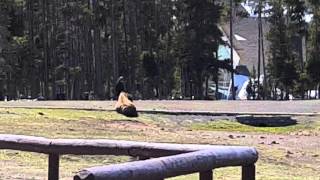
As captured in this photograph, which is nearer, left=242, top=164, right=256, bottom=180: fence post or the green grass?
left=242, top=164, right=256, bottom=180: fence post

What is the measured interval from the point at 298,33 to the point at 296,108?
157 feet

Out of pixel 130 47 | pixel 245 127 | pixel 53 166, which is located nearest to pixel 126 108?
pixel 245 127

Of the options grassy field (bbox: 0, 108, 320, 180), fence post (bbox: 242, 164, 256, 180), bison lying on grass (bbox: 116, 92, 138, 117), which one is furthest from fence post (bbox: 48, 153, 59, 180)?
bison lying on grass (bbox: 116, 92, 138, 117)

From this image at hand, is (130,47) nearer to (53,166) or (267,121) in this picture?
(267,121)

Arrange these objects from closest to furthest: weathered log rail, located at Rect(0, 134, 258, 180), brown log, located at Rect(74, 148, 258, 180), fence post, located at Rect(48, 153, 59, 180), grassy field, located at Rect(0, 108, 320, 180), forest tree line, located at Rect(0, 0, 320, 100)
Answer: brown log, located at Rect(74, 148, 258, 180) → weathered log rail, located at Rect(0, 134, 258, 180) → fence post, located at Rect(48, 153, 59, 180) → grassy field, located at Rect(0, 108, 320, 180) → forest tree line, located at Rect(0, 0, 320, 100)

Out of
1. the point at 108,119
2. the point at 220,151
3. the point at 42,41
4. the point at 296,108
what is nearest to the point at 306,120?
the point at 296,108

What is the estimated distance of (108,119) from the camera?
25.2 metres

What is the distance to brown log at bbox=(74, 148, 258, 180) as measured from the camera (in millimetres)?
5004

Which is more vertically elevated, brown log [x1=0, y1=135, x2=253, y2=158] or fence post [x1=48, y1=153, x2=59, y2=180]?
brown log [x1=0, y1=135, x2=253, y2=158]

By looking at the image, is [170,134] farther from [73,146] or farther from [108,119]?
[73,146]

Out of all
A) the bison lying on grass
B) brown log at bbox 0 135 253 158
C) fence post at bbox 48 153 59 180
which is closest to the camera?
Answer: brown log at bbox 0 135 253 158

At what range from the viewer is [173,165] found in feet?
19.1

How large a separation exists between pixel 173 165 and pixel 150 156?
2.47 metres

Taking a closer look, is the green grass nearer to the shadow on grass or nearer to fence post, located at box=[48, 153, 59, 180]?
the shadow on grass
